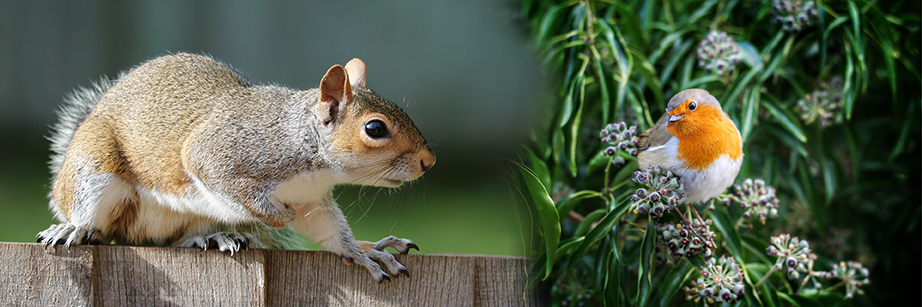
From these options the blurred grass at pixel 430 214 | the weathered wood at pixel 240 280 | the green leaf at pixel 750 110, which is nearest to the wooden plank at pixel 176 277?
the weathered wood at pixel 240 280

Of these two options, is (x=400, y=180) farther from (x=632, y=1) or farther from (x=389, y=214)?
(x=632, y=1)

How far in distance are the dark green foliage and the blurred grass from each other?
0.27 ft

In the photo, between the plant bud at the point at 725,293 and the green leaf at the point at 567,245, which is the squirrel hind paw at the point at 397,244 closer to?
the green leaf at the point at 567,245

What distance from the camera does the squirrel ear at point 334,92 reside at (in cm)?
77

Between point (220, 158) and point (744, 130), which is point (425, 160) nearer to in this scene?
point (220, 158)

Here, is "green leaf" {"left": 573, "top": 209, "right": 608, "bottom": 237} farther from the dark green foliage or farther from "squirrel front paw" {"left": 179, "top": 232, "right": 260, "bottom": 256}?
"squirrel front paw" {"left": 179, "top": 232, "right": 260, "bottom": 256}

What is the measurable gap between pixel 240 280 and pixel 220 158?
0.60ft

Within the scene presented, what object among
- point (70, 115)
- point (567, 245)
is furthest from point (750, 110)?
point (70, 115)

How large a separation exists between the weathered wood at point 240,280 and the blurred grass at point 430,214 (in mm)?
68

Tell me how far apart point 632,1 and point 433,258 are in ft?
3.01

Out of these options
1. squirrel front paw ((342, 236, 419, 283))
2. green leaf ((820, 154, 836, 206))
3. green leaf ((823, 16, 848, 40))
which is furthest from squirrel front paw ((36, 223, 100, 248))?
green leaf ((820, 154, 836, 206))

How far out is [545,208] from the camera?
74cm

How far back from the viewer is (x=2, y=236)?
3.40 ft

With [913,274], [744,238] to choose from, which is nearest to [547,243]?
[744,238]
